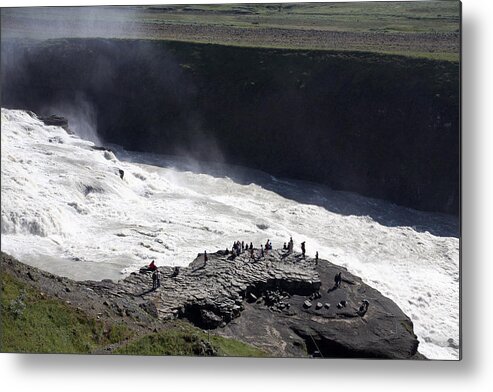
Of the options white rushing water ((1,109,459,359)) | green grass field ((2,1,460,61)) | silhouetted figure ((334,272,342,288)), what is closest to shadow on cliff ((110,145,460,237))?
white rushing water ((1,109,459,359))

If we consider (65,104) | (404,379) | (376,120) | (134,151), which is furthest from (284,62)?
(404,379)

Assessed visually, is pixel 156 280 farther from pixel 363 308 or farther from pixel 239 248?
pixel 363 308

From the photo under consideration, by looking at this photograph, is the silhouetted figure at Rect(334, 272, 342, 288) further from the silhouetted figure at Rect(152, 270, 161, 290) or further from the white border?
the silhouetted figure at Rect(152, 270, 161, 290)

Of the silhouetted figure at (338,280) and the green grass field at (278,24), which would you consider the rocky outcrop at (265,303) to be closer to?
the silhouetted figure at (338,280)

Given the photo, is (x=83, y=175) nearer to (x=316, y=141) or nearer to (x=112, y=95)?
(x=112, y=95)

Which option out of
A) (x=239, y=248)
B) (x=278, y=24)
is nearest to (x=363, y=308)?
(x=239, y=248)

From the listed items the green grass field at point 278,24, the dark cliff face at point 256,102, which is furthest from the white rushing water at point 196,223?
the green grass field at point 278,24
